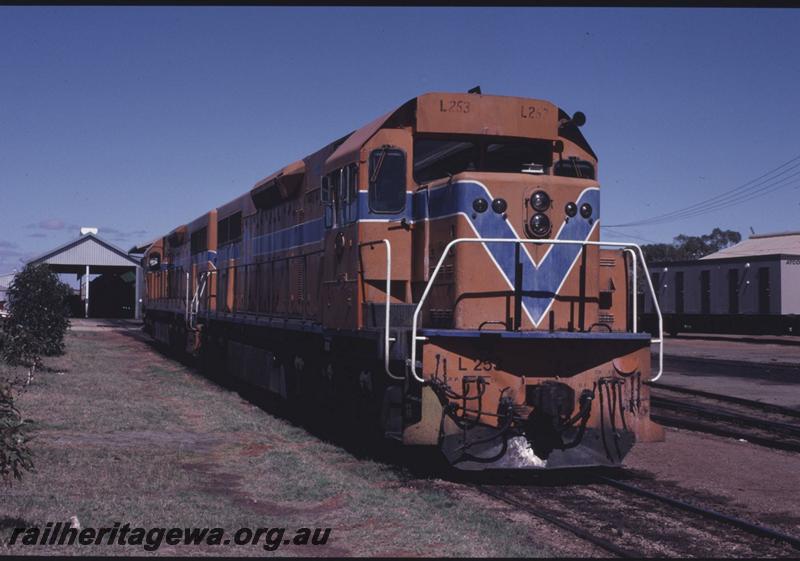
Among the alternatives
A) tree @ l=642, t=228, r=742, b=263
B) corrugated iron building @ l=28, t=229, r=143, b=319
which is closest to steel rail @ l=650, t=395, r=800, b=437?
corrugated iron building @ l=28, t=229, r=143, b=319

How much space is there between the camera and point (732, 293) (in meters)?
43.7

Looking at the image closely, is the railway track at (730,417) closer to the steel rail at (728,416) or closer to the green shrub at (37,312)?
the steel rail at (728,416)

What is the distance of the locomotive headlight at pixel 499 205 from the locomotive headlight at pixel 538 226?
341 mm

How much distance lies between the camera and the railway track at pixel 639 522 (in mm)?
7117

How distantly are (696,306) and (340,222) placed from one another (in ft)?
127

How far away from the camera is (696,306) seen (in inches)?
1829

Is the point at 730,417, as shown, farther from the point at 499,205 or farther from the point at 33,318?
the point at 33,318

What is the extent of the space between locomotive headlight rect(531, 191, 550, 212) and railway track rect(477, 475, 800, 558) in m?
3.10

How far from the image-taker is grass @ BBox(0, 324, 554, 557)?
7043mm

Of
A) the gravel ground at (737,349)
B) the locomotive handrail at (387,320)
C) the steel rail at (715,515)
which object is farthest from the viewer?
the gravel ground at (737,349)

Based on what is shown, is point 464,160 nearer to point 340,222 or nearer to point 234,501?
point 340,222

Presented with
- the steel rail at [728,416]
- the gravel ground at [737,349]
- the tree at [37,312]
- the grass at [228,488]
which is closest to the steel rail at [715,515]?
the grass at [228,488]

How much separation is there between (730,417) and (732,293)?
3014 cm

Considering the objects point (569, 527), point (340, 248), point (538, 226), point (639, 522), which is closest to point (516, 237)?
point (538, 226)
